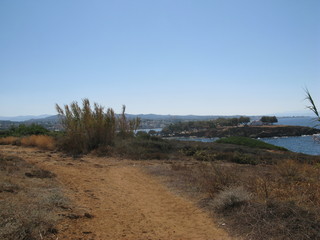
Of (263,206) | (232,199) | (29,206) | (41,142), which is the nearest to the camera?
(29,206)

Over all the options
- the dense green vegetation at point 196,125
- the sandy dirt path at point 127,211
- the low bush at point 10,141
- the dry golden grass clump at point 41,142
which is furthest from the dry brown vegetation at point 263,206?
the dense green vegetation at point 196,125

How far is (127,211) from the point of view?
5.40m

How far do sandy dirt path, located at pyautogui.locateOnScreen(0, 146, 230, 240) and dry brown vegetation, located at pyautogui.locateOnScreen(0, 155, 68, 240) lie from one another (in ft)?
0.89

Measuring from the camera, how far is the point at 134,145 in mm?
15617

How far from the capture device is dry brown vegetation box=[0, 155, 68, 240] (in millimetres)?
3648

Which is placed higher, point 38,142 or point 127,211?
point 38,142

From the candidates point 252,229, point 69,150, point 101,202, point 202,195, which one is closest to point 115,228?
point 101,202

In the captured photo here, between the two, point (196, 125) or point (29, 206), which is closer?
point (29, 206)

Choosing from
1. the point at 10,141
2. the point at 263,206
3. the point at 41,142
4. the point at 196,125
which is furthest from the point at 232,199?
the point at 196,125

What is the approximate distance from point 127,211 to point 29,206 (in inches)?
70.7

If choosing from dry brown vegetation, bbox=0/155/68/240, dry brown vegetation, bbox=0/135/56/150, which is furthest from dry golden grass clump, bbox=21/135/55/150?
dry brown vegetation, bbox=0/155/68/240

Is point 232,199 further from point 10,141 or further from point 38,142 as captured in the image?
point 10,141

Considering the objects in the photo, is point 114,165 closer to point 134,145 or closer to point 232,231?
point 134,145

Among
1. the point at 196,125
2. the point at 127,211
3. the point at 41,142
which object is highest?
the point at 41,142
